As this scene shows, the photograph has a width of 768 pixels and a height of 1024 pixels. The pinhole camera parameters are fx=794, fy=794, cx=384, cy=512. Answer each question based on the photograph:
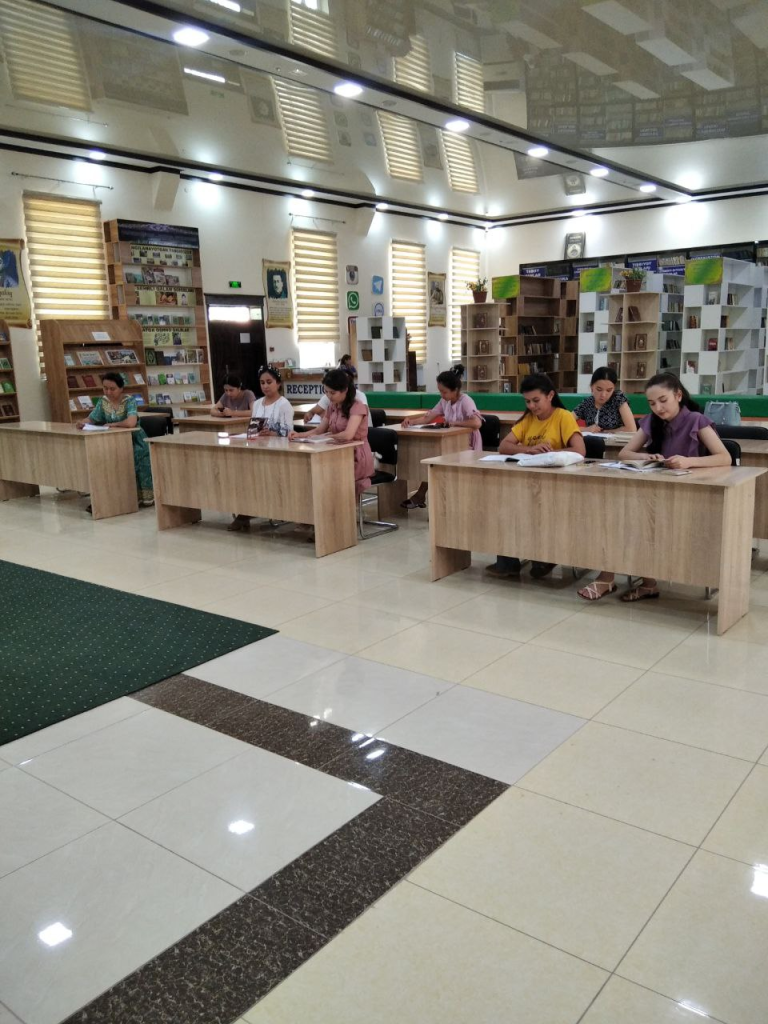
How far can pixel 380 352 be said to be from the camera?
45.3ft

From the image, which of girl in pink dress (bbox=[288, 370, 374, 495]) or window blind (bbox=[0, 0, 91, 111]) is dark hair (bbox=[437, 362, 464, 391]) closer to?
girl in pink dress (bbox=[288, 370, 374, 495])

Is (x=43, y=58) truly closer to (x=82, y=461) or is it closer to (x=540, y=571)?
(x=82, y=461)

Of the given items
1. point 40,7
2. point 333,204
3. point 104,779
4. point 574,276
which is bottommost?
point 104,779

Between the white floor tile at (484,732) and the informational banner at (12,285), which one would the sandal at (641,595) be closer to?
the white floor tile at (484,732)

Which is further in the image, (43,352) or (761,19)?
(43,352)

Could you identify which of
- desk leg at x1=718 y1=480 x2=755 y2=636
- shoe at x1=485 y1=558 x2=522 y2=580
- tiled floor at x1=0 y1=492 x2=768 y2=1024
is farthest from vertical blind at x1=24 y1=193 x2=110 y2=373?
desk leg at x1=718 y1=480 x2=755 y2=636

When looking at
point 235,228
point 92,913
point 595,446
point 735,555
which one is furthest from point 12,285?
point 92,913

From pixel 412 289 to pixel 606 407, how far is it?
35.3ft

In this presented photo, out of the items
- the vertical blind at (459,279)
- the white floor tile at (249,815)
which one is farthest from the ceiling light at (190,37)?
the vertical blind at (459,279)

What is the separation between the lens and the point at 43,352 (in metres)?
10.2

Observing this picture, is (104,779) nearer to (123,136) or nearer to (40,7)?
(40,7)

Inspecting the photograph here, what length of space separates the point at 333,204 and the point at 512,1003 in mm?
14106

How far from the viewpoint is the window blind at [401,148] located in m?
13.9

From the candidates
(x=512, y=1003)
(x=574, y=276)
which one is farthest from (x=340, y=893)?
(x=574, y=276)
